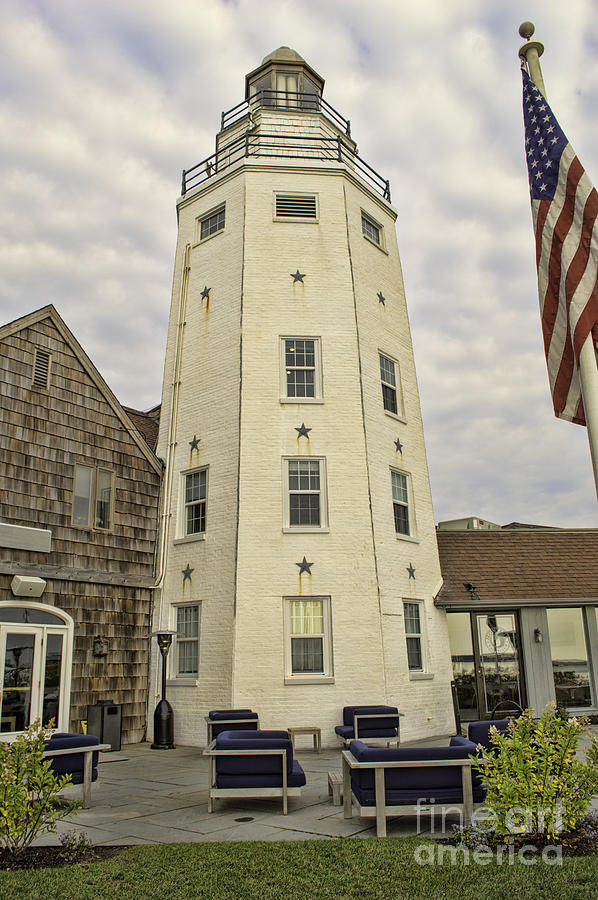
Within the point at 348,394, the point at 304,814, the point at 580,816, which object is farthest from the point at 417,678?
the point at 580,816

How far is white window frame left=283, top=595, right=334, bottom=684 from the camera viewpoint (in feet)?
46.4

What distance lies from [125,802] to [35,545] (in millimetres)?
5910

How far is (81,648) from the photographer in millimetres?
14141

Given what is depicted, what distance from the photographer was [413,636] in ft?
51.6

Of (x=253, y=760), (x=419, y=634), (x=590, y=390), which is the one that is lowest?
(x=253, y=760)

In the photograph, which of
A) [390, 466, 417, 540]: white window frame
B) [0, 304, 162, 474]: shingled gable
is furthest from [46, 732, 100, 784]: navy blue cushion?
[390, 466, 417, 540]: white window frame

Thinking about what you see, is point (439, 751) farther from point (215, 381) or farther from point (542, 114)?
point (215, 381)

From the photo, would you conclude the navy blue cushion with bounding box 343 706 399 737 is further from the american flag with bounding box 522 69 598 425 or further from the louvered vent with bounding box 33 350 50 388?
the louvered vent with bounding box 33 350 50 388

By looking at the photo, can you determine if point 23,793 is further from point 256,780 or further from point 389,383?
point 389,383

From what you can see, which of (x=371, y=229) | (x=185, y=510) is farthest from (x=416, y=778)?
(x=371, y=229)

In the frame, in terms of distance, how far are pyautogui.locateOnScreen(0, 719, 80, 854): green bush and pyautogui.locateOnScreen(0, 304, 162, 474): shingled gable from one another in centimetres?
940

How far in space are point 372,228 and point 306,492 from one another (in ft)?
27.3

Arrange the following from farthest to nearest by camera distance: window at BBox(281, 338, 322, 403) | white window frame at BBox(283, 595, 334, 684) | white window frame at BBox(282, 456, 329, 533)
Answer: window at BBox(281, 338, 322, 403) < white window frame at BBox(282, 456, 329, 533) < white window frame at BBox(283, 595, 334, 684)

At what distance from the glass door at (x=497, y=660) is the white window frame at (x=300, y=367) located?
6698 millimetres
